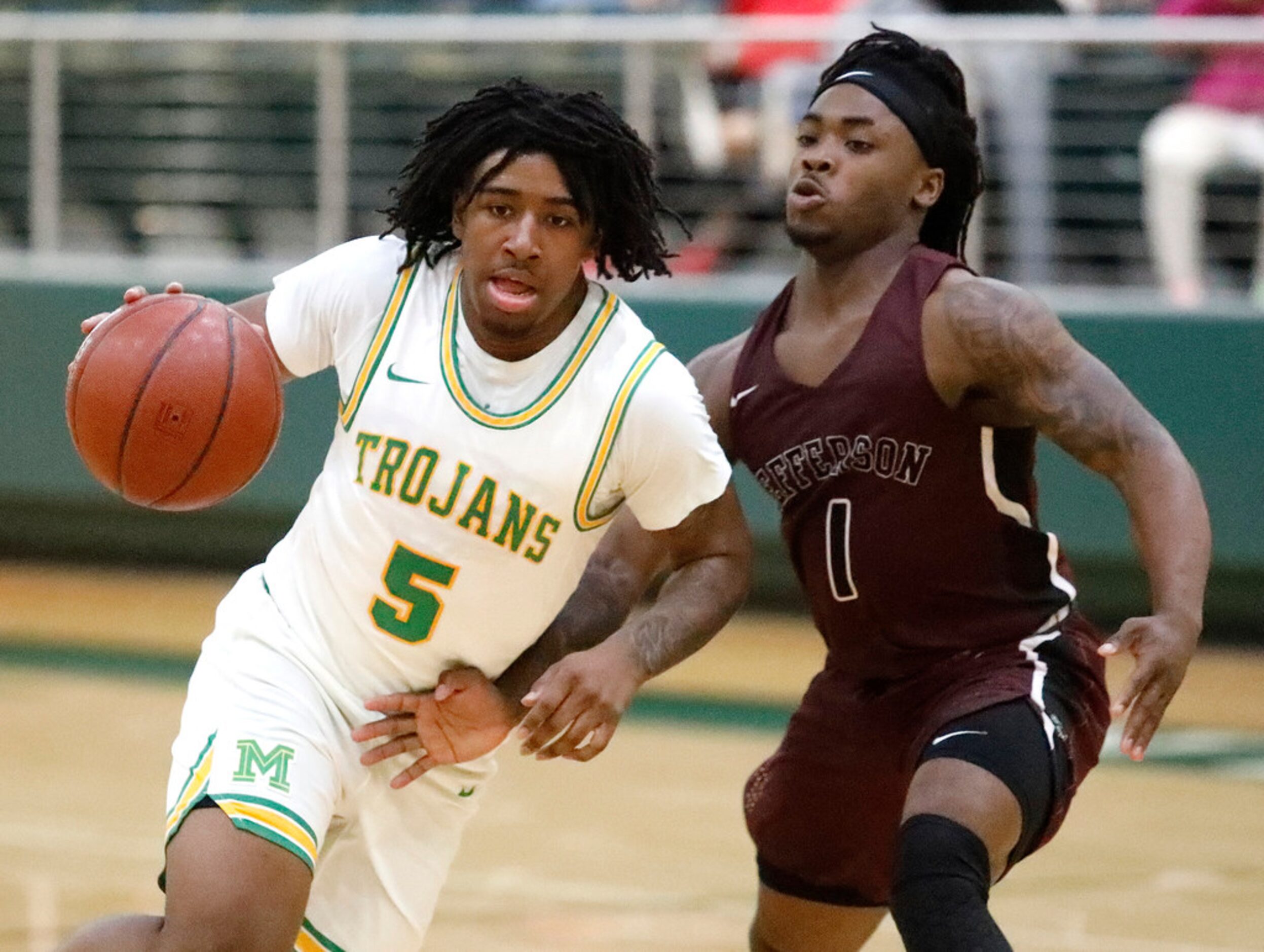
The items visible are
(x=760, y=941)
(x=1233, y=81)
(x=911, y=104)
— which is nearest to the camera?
(x=911, y=104)

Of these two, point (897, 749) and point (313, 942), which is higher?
point (897, 749)

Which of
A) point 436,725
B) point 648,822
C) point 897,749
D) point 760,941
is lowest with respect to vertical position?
point 648,822

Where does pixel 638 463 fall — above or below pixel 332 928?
above

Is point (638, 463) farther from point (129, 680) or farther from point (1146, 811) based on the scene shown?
point (129, 680)

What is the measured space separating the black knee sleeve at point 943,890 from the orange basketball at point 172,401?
144cm

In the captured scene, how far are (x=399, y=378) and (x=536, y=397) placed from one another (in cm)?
27

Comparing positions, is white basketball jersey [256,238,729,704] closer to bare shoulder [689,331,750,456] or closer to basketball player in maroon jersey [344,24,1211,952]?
basketball player in maroon jersey [344,24,1211,952]

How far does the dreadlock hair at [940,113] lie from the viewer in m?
4.58

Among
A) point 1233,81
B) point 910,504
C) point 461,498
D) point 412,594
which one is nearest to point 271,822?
point 412,594

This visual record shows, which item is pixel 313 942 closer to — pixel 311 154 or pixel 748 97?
pixel 748 97

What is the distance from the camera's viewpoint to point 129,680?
9.09 metres

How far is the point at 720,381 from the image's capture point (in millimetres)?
4676

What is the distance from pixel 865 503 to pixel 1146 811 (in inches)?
123

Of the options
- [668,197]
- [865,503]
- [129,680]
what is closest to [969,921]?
[865,503]
